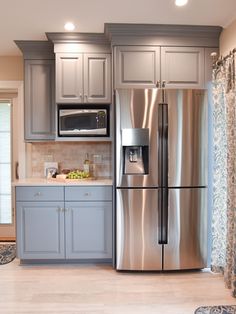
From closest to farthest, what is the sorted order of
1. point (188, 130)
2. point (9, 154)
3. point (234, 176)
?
1. point (234, 176)
2. point (188, 130)
3. point (9, 154)

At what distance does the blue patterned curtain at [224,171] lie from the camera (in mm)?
2762

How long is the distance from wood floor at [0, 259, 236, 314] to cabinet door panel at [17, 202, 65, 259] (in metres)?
0.28

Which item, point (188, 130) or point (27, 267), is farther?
point (27, 267)

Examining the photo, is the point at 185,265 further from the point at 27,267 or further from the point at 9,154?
the point at 9,154

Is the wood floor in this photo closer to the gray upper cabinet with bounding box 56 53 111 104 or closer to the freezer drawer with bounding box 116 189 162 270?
the freezer drawer with bounding box 116 189 162 270

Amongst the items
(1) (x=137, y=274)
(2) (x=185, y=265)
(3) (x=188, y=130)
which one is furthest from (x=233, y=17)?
(1) (x=137, y=274)

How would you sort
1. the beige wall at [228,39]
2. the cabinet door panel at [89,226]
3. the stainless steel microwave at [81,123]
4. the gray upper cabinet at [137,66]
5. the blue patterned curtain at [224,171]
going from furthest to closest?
the stainless steel microwave at [81,123]
the cabinet door panel at [89,226]
the gray upper cabinet at [137,66]
the beige wall at [228,39]
the blue patterned curtain at [224,171]

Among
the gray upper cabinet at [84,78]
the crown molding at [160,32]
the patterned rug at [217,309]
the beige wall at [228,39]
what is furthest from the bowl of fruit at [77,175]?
the beige wall at [228,39]

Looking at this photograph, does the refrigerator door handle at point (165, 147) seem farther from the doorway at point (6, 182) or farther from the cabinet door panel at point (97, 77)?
the doorway at point (6, 182)

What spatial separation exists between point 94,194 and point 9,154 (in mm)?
1643

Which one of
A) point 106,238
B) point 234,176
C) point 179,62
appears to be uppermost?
point 179,62

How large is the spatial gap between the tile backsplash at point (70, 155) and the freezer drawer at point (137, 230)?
34.4 inches

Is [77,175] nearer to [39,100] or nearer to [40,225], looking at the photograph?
[40,225]

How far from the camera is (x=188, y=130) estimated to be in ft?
10.3
